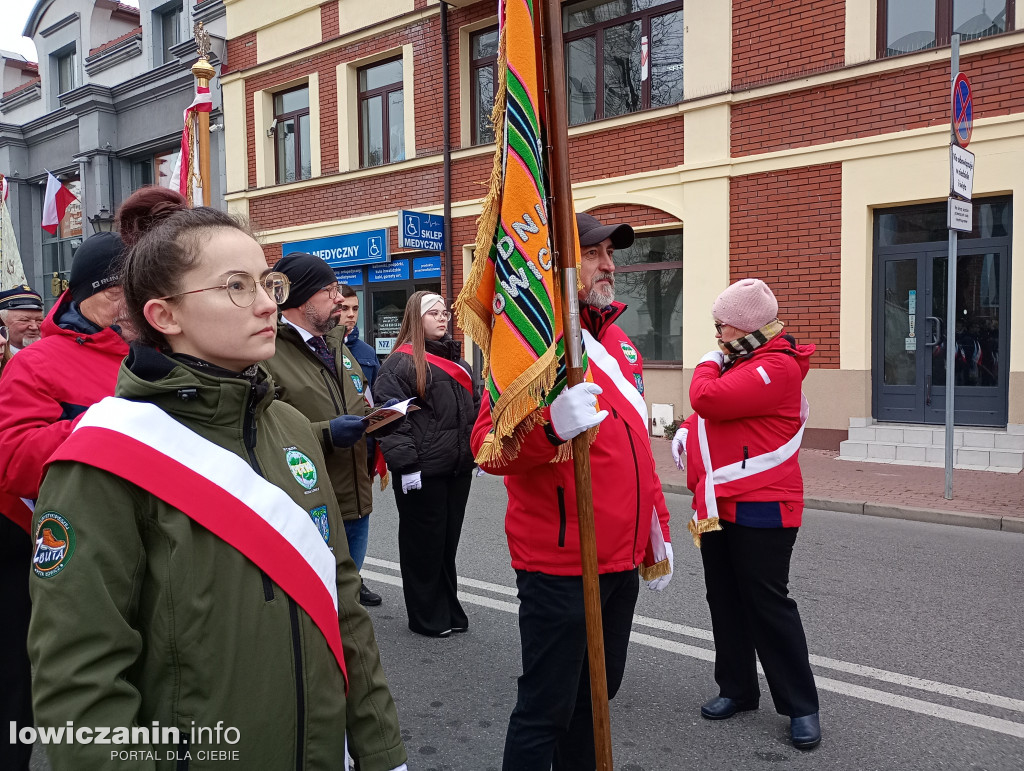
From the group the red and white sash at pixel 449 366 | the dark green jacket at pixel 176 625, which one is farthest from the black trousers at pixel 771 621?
the dark green jacket at pixel 176 625

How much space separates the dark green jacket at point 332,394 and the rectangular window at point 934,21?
28.9 ft

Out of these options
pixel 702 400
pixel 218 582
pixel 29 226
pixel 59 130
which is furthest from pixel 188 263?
pixel 29 226

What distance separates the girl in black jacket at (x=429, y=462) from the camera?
4719 millimetres

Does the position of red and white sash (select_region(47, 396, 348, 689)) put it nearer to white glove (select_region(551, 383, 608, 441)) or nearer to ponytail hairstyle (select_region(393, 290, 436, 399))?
white glove (select_region(551, 383, 608, 441))

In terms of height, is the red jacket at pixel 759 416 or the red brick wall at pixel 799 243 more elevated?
→ the red brick wall at pixel 799 243

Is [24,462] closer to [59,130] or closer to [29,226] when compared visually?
[59,130]

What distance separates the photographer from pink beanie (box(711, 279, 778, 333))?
3.48 meters

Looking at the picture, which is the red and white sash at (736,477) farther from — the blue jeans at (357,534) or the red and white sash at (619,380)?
the blue jeans at (357,534)

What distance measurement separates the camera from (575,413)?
228 centimetres

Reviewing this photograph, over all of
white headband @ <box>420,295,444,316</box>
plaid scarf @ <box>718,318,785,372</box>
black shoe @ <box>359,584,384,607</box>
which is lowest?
black shoe @ <box>359,584,384,607</box>

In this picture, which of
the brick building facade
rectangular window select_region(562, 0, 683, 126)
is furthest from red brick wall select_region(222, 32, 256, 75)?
rectangular window select_region(562, 0, 683, 126)

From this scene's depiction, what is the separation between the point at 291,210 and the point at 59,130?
11306mm

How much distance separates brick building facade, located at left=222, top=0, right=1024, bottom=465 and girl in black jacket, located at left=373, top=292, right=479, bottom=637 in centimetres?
687

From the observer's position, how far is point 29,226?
2539 cm
